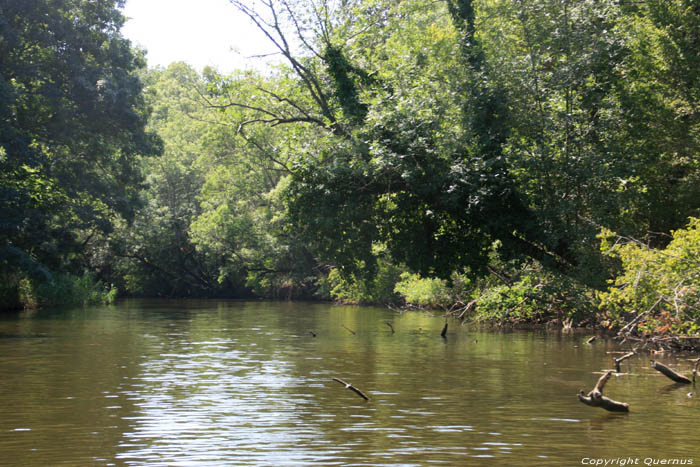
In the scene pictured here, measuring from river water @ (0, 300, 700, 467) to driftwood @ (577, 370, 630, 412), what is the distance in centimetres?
13

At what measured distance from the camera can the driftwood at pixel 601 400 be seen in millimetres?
9750

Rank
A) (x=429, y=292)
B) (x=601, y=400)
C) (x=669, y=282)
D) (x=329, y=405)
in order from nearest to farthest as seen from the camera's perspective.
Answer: (x=601, y=400) → (x=329, y=405) → (x=669, y=282) → (x=429, y=292)

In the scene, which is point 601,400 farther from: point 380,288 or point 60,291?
point 380,288

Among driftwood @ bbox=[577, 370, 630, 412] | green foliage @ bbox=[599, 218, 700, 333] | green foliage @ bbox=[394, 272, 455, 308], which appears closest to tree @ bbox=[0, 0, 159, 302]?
green foliage @ bbox=[394, 272, 455, 308]

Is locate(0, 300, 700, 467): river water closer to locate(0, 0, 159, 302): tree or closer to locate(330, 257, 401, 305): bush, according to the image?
locate(0, 0, 159, 302): tree

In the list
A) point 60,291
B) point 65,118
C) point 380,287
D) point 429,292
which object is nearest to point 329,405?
point 429,292

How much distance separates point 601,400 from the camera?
995 centimetres

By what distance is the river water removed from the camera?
8180 mm

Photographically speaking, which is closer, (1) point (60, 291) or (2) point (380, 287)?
(1) point (60, 291)

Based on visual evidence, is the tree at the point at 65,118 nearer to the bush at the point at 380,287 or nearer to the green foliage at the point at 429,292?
the bush at the point at 380,287

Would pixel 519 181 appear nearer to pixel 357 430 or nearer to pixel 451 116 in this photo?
pixel 451 116

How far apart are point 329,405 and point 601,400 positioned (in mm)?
3754

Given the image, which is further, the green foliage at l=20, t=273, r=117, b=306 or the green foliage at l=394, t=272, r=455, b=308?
the green foliage at l=20, t=273, r=117, b=306

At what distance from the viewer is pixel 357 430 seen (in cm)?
931
